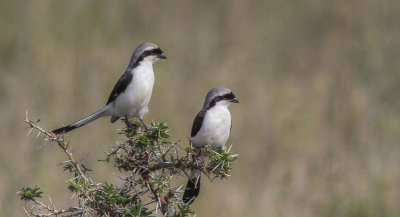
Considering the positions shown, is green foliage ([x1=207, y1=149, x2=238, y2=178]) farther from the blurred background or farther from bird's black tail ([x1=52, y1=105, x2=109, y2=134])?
the blurred background

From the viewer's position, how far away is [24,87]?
8914 millimetres

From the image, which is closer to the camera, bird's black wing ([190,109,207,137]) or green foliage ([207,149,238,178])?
→ green foliage ([207,149,238,178])

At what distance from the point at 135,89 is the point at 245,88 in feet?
17.2

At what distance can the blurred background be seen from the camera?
7957mm

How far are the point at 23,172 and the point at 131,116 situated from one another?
3.47 meters

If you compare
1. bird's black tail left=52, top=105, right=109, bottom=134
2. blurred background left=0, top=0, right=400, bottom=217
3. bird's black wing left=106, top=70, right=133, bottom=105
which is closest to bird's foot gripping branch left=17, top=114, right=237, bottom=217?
bird's black tail left=52, top=105, right=109, bottom=134

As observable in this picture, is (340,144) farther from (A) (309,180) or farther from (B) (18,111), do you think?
(B) (18,111)

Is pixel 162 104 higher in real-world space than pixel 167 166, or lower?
higher

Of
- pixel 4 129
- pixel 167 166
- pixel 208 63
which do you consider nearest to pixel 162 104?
pixel 208 63

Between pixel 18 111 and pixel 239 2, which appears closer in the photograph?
pixel 18 111

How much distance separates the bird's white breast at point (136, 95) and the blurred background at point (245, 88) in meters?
3.18

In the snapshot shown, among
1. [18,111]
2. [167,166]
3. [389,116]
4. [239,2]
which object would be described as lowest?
[167,166]

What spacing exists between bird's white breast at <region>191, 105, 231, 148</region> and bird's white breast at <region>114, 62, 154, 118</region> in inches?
22.4

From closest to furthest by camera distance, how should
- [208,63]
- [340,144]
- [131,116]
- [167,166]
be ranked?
1. [167,166]
2. [131,116]
3. [340,144]
4. [208,63]
